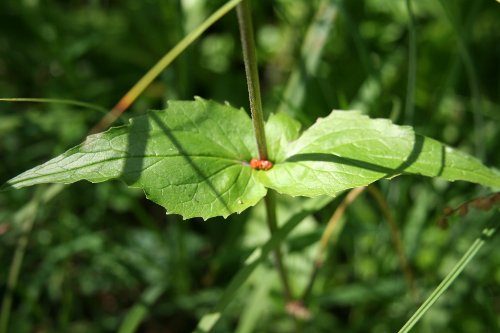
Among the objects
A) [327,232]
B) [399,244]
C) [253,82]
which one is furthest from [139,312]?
[253,82]

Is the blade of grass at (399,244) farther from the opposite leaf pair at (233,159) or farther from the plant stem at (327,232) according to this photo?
the opposite leaf pair at (233,159)

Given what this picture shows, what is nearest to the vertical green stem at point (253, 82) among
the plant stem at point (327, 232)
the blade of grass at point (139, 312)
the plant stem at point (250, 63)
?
the plant stem at point (250, 63)

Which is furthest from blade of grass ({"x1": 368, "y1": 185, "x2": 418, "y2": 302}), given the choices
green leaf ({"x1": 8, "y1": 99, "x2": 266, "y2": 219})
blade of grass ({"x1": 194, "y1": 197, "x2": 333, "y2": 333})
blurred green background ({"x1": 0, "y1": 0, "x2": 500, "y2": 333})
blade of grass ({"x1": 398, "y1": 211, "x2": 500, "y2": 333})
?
green leaf ({"x1": 8, "y1": 99, "x2": 266, "y2": 219})

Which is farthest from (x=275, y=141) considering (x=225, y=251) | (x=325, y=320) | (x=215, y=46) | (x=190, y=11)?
(x=215, y=46)

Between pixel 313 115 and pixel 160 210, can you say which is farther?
pixel 160 210

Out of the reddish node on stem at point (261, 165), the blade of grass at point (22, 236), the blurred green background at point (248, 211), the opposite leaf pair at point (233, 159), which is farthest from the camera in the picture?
the blurred green background at point (248, 211)

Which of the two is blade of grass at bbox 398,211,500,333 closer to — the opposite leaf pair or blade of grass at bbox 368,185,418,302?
the opposite leaf pair

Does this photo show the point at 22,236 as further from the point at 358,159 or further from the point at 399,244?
the point at 399,244

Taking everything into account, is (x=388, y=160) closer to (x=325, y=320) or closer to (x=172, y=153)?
(x=172, y=153)
